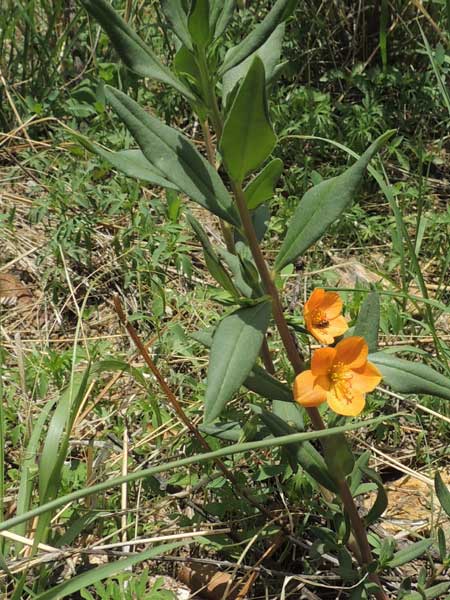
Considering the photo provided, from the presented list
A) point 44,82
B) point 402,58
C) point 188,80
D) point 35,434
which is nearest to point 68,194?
point 44,82

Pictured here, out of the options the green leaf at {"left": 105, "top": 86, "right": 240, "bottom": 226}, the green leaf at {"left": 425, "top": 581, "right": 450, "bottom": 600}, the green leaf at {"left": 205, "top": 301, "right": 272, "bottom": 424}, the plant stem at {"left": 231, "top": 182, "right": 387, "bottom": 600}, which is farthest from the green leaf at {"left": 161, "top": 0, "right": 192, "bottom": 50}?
the green leaf at {"left": 425, "top": 581, "right": 450, "bottom": 600}

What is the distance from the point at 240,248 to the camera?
58.0 inches

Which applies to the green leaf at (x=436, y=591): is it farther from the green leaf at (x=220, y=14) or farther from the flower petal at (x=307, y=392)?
the green leaf at (x=220, y=14)

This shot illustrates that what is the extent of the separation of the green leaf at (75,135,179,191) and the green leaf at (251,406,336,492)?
41 cm

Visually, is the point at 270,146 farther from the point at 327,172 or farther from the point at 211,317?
the point at 327,172

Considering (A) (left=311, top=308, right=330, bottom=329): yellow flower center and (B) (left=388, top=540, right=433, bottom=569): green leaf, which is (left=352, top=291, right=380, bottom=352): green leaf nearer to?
(A) (left=311, top=308, right=330, bottom=329): yellow flower center

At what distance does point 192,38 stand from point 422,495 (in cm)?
129

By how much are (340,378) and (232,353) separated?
0.20 m

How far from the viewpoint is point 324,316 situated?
1.38 meters

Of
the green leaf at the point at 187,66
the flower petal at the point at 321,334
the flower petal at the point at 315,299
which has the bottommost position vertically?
the flower petal at the point at 321,334

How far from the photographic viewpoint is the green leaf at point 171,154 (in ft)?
4.00

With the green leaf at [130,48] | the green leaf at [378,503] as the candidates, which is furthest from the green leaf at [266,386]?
the green leaf at [130,48]

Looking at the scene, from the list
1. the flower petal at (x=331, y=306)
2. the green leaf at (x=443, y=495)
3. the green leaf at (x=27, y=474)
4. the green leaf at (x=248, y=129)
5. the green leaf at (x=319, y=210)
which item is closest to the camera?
the green leaf at (x=248, y=129)

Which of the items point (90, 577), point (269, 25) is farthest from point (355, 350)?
point (90, 577)
